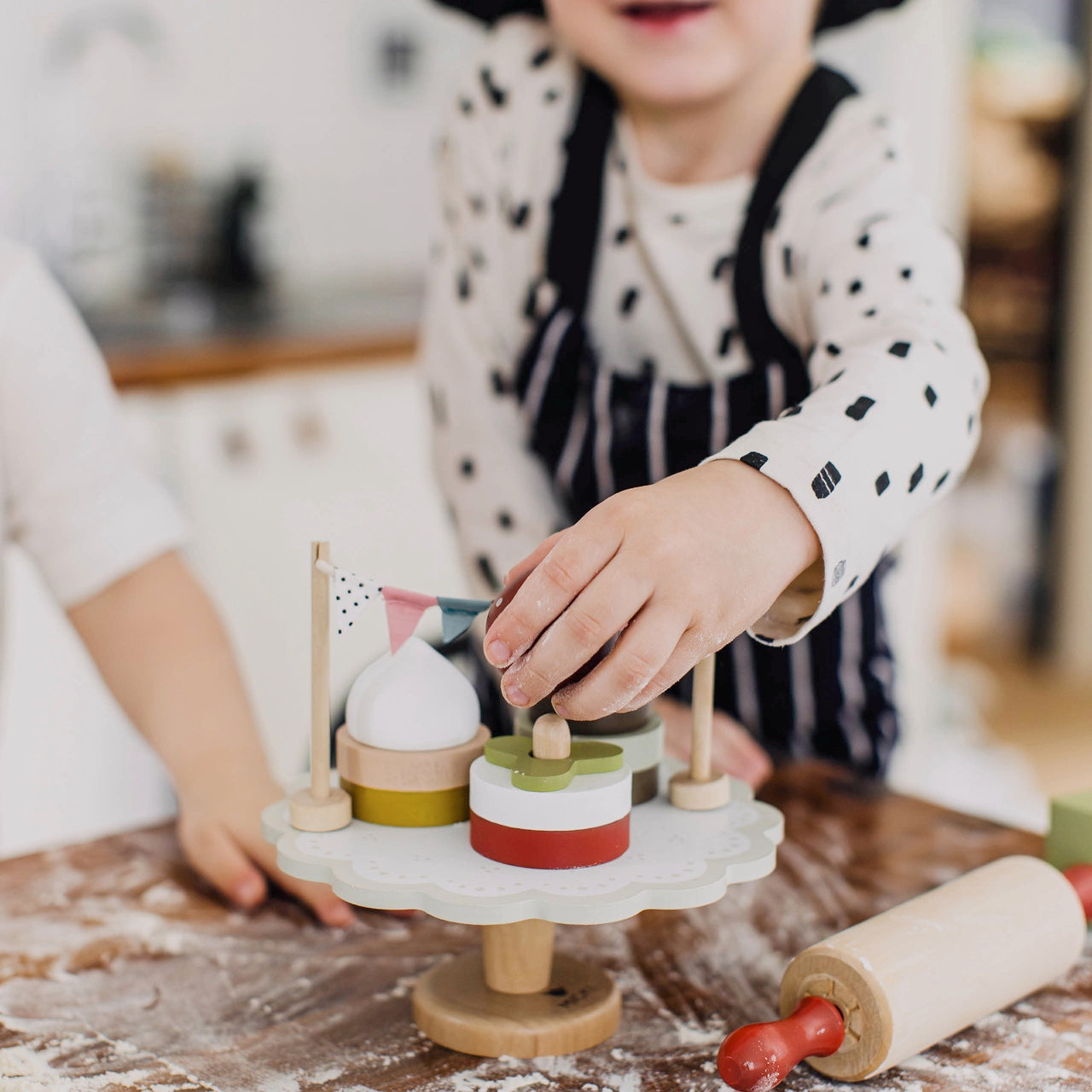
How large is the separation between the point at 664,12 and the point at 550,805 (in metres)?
0.56

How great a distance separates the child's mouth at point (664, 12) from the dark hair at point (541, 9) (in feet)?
0.65

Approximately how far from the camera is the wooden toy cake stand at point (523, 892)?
A: 1.83ft

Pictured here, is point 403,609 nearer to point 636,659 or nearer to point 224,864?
point 636,659

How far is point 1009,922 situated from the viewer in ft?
2.14

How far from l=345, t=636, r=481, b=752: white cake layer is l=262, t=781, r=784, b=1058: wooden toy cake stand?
4 cm

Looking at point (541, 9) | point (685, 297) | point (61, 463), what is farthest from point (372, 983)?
point (541, 9)

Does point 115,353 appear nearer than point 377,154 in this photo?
Yes

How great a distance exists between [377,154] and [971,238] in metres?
1.59

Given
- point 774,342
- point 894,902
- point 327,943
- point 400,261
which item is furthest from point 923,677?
point 327,943

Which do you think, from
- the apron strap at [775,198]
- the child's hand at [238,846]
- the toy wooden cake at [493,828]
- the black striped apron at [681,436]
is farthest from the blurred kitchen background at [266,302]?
the toy wooden cake at [493,828]

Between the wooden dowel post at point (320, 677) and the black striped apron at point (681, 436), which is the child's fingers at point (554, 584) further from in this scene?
the black striped apron at point (681, 436)

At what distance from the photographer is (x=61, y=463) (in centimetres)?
96

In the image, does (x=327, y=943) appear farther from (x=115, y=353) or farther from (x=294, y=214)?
(x=294, y=214)

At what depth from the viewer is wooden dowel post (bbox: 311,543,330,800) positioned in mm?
614
